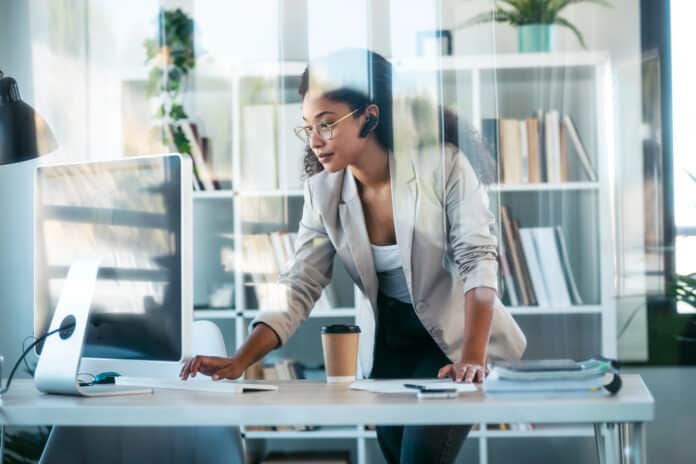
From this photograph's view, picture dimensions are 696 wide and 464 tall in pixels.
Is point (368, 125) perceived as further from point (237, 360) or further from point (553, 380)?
point (553, 380)

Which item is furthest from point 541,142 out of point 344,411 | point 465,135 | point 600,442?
point 344,411

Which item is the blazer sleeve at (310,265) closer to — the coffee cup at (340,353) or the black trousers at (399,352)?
the black trousers at (399,352)

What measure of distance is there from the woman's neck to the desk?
810 millimetres

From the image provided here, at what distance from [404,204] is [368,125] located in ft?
0.76

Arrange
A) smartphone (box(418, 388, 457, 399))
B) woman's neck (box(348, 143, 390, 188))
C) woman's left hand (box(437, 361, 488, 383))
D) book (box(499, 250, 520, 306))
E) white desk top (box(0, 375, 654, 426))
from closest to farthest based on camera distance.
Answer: white desk top (box(0, 375, 654, 426))
smartphone (box(418, 388, 457, 399))
woman's left hand (box(437, 361, 488, 383))
woman's neck (box(348, 143, 390, 188))
book (box(499, 250, 520, 306))

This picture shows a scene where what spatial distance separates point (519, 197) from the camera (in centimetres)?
309

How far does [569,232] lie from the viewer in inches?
123

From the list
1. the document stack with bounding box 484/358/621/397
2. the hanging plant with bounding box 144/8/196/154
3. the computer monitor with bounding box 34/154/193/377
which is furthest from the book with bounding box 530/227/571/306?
the computer monitor with bounding box 34/154/193/377

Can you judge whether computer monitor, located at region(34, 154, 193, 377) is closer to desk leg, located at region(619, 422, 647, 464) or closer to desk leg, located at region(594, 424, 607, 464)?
desk leg, located at region(619, 422, 647, 464)

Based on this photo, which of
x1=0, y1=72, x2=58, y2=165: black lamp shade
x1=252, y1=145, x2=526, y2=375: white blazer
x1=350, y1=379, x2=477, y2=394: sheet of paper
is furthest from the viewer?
x1=252, y1=145, x2=526, y2=375: white blazer

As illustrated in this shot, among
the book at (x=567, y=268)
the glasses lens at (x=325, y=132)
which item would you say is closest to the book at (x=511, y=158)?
the book at (x=567, y=268)

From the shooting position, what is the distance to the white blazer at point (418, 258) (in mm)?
2066

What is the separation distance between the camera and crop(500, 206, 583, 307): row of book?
9.98ft

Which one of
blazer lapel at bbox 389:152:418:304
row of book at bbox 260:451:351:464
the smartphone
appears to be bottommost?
row of book at bbox 260:451:351:464
